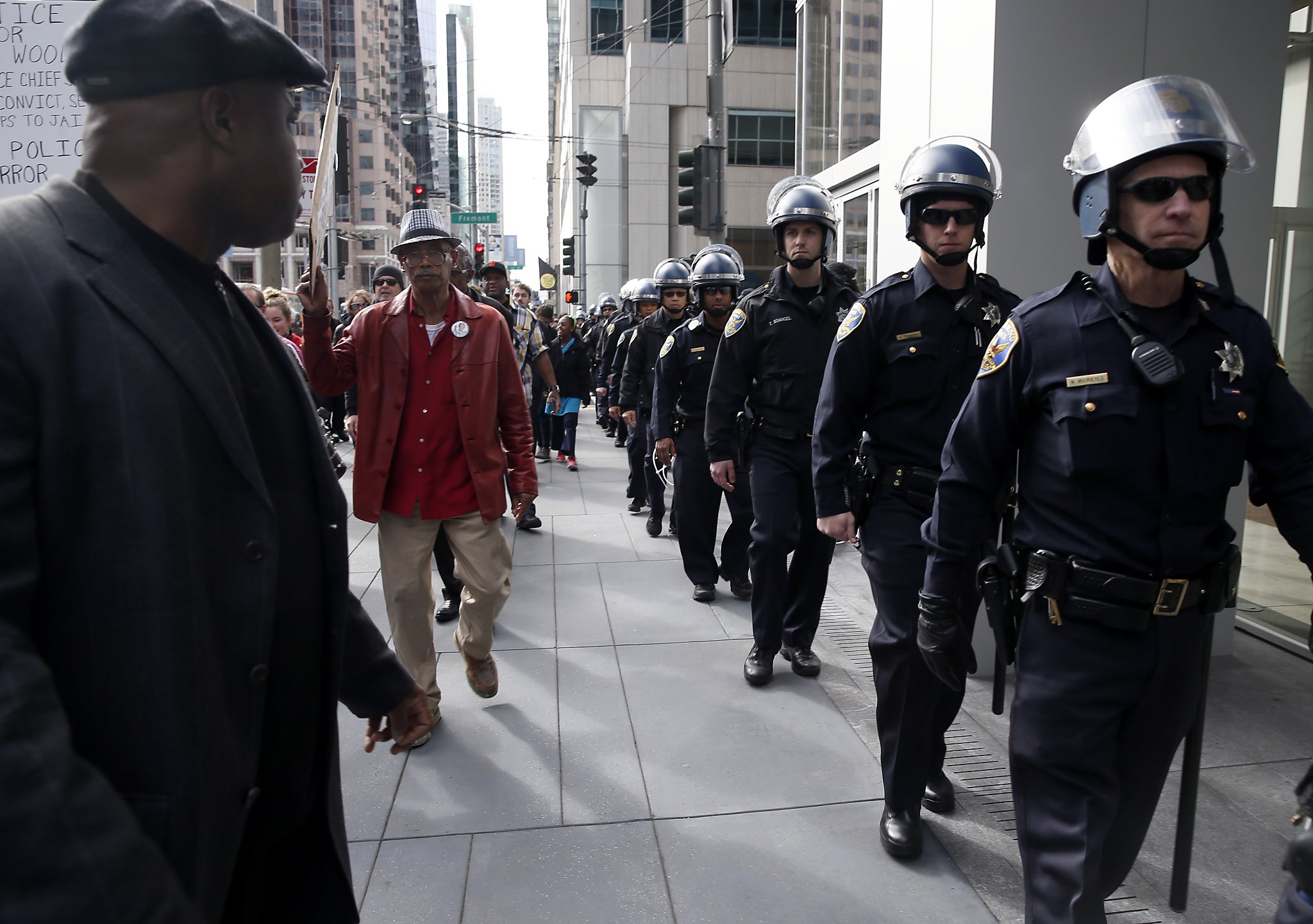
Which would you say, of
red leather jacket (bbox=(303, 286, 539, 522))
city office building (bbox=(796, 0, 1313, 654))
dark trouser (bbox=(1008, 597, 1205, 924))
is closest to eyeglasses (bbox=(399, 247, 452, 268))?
red leather jacket (bbox=(303, 286, 539, 522))

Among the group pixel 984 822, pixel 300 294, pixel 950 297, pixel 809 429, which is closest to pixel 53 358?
pixel 300 294

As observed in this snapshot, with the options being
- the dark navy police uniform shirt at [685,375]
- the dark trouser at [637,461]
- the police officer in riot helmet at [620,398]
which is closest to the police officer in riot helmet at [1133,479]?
the dark navy police uniform shirt at [685,375]

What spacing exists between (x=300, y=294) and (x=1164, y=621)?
9.06 feet

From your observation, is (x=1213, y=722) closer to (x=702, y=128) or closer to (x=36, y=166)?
(x=36, y=166)

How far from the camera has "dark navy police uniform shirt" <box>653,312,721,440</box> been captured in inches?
276

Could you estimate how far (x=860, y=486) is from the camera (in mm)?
3676

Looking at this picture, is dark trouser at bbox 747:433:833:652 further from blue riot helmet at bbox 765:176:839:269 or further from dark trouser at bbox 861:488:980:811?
dark trouser at bbox 861:488:980:811

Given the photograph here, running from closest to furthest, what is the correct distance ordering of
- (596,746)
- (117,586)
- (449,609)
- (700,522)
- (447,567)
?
1. (117,586)
2. (596,746)
3. (449,609)
4. (447,567)
5. (700,522)

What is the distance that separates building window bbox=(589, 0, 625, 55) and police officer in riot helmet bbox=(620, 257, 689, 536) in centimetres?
4167

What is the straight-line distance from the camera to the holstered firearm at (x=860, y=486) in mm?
3645

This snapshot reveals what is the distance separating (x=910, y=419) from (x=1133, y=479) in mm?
1264

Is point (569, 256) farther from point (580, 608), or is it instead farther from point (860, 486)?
point (860, 486)

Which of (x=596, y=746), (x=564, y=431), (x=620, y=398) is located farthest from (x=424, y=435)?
(x=564, y=431)

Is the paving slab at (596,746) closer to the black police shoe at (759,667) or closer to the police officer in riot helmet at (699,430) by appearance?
the black police shoe at (759,667)
